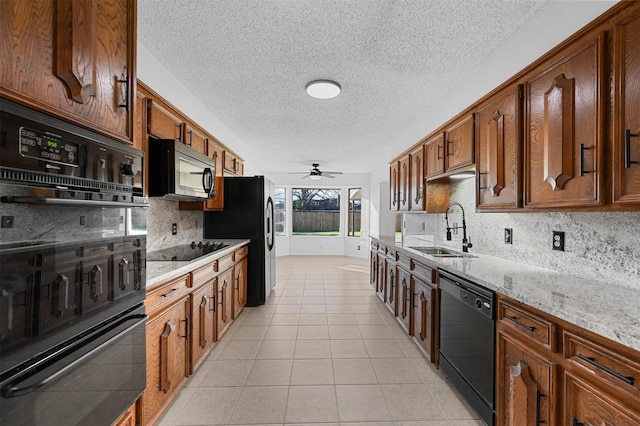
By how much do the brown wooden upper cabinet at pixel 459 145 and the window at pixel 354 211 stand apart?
19.6 ft

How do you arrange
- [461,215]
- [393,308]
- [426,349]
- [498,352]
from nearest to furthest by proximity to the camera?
[498,352], [426,349], [461,215], [393,308]

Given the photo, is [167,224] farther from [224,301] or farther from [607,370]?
[607,370]

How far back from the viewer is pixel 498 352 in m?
1.64

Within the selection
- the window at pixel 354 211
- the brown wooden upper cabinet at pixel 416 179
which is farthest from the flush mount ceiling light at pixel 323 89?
the window at pixel 354 211

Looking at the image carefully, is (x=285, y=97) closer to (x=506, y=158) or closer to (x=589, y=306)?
(x=506, y=158)

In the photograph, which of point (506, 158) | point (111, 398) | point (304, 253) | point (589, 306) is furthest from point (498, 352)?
point (304, 253)

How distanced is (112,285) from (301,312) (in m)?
2.93

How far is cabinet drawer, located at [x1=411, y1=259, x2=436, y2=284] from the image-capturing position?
247cm

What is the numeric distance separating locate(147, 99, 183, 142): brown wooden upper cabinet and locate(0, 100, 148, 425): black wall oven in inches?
40.1

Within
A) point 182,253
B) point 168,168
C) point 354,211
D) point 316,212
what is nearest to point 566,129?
point 168,168

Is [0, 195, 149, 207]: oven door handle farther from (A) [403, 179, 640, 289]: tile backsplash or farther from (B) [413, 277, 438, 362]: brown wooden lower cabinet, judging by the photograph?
(A) [403, 179, 640, 289]: tile backsplash

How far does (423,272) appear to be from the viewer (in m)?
2.67

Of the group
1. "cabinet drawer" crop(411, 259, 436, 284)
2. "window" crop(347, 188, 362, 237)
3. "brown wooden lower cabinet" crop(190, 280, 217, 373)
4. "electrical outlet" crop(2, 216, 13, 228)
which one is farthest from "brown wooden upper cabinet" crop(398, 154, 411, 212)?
"window" crop(347, 188, 362, 237)

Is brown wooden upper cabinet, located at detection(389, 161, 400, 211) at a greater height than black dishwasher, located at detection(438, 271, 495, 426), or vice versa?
brown wooden upper cabinet, located at detection(389, 161, 400, 211)
